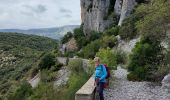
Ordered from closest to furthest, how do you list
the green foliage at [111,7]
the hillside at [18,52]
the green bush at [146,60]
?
1. the green bush at [146,60]
2. the green foliage at [111,7]
3. the hillside at [18,52]

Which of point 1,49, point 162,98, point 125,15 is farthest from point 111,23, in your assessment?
point 1,49

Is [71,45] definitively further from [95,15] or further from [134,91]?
[134,91]

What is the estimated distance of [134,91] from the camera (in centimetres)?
1878

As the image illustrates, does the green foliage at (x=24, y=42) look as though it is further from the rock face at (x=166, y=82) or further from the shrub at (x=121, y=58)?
the rock face at (x=166, y=82)

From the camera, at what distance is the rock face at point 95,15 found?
6619 cm

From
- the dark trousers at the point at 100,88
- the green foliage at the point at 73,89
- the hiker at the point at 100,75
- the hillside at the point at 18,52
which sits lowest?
the hillside at the point at 18,52

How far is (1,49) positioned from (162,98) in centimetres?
11625

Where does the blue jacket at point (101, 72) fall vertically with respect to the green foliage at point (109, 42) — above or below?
above

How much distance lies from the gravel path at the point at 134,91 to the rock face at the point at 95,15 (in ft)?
143

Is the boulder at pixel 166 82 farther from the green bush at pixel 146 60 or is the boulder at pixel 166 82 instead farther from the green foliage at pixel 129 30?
the green foliage at pixel 129 30

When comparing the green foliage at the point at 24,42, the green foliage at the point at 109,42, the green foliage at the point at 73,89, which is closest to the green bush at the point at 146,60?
the green foliage at the point at 73,89

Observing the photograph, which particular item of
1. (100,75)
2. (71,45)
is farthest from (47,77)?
(71,45)

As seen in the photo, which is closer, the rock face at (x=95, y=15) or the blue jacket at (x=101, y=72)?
the blue jacket at (x=101, y=72)

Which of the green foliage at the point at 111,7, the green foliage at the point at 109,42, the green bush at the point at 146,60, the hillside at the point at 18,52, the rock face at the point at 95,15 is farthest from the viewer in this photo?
the hillside at the point at 18,52
